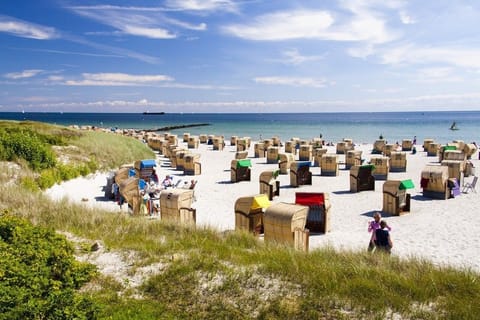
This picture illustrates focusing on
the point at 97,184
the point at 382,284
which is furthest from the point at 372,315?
the point at 97,184

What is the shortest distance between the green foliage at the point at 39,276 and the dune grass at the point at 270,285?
29cm

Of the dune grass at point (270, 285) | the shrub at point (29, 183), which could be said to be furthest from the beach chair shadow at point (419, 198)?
the shrub at point (29, 183)

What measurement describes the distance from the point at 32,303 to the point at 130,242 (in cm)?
300

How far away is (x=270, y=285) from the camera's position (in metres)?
5.72

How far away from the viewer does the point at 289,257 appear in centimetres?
647

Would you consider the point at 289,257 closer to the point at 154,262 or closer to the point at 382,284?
the point at 382,284

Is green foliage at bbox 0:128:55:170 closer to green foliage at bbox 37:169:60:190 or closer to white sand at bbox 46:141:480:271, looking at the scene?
green foliage at bbox 37:169:60:190

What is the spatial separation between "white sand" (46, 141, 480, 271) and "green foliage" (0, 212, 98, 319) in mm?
3908

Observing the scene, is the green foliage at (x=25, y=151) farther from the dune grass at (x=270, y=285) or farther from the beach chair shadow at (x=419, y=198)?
the beach chair shadow at (x=419, y=198)

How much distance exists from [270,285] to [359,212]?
9.41m

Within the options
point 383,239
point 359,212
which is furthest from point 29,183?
point 383,239

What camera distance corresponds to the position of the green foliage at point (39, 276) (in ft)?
14.9

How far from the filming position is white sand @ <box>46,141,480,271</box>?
1032 cm

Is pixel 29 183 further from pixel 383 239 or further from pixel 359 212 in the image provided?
pixel 383 239
